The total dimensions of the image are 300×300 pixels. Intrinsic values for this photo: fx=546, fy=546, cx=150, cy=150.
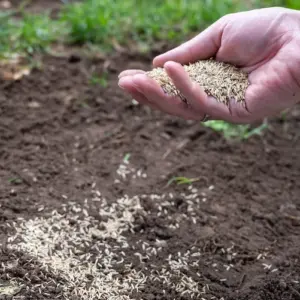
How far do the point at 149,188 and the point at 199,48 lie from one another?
2.99 ft

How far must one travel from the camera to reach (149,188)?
3.42 meters

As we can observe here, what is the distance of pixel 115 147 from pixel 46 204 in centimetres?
77

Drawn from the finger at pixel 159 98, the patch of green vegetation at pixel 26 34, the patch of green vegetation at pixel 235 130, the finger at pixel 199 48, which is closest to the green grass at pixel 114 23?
the patch of green vegetation at pixel 26 34

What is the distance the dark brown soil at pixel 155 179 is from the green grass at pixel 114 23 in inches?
14.9

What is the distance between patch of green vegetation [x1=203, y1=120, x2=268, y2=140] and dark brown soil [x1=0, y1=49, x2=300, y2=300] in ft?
0.22

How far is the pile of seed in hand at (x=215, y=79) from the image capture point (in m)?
2.98

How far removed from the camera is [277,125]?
163 inches

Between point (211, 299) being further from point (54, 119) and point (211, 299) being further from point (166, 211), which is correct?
point (54, 119)

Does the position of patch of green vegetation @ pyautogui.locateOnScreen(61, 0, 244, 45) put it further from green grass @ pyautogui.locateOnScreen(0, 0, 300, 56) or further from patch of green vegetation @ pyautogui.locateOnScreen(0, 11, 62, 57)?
patch of green vegetation @ pyautogui.locateOnScreen(0, 11, 62, 57)

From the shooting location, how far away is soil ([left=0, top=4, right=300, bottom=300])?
9.23ft

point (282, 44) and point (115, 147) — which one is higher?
point (282, 44)

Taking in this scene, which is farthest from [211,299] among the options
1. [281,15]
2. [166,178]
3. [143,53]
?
[143,53]

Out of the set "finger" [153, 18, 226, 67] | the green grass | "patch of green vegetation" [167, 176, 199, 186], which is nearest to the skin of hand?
"finger" [153, 18, 226, 67]

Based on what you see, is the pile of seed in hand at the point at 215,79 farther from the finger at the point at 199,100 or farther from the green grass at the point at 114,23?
the green grass at the point at 114,23
